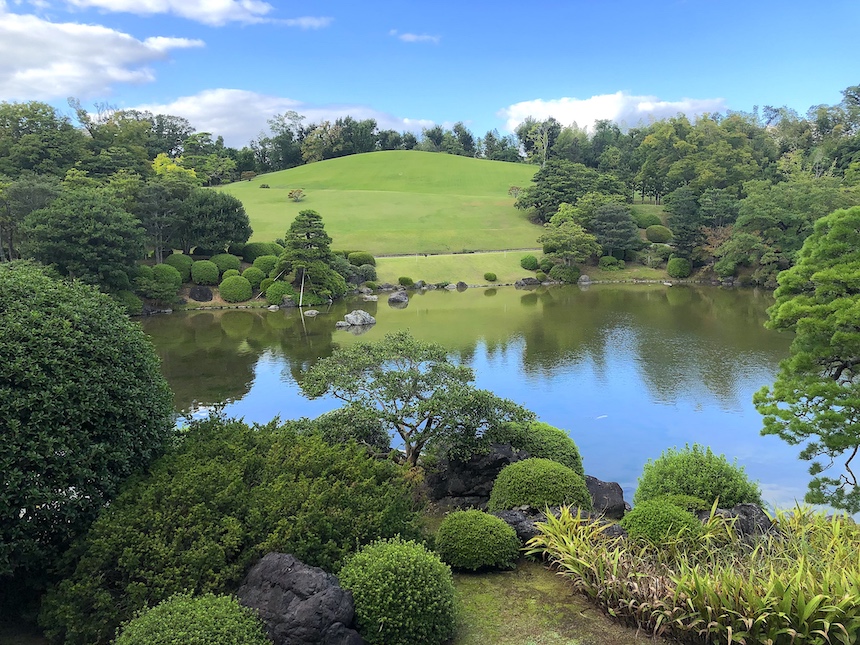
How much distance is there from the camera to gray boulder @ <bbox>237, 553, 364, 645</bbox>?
423 centimetres

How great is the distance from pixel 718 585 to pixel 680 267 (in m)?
45.4

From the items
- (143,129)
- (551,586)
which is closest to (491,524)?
(551,586)

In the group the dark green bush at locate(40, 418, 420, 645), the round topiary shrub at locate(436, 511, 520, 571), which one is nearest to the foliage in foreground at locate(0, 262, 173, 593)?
the dark green bush at locate(40, 418, 420, 645)

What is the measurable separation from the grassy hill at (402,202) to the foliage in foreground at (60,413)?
4631 cm

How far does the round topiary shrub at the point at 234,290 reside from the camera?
122 feet

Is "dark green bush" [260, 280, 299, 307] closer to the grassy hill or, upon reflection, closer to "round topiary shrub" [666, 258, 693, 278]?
the grassy hill

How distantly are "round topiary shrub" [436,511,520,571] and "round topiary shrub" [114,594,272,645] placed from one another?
2223 mm

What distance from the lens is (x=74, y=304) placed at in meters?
5.17

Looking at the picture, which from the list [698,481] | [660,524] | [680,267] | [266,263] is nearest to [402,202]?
[266,263]

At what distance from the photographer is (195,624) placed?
3916 mm

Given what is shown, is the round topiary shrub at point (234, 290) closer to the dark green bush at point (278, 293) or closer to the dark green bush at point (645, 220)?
the dark green bush at point (278, 293)

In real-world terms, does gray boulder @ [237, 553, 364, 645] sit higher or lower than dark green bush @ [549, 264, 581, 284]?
higher

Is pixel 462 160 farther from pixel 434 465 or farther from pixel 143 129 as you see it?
pixel 434 465

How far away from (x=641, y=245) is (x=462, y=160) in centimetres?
4694
